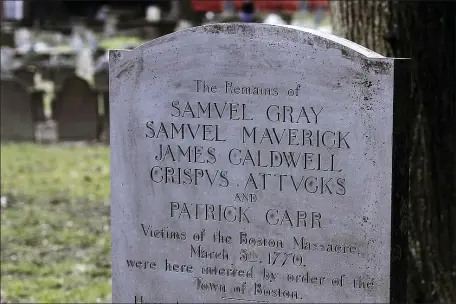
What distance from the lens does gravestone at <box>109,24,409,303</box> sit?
14.9 feet

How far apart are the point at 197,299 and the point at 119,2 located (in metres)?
34.2

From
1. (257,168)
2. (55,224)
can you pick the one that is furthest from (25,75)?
(257,168)

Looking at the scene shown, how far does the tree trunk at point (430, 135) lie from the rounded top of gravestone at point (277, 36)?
1541 mm

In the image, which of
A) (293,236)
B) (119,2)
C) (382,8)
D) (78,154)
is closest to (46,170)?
(78,154)

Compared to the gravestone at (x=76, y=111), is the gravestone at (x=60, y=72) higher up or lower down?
higher up

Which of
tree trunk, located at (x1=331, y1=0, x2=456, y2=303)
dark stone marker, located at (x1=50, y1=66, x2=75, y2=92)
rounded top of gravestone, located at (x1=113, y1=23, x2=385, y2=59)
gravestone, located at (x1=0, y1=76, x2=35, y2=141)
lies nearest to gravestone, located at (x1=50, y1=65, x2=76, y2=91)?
dark stone marker, located at (x1=50, y1=66, x2=75, y2=92)

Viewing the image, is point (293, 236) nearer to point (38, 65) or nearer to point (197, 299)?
point (197, 299)

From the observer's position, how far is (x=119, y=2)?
126 ft

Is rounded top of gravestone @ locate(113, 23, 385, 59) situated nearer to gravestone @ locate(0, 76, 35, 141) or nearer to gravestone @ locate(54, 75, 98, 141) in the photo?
gravestone @ locate(54, 75, 98, 141)

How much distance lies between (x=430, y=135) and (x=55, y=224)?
157 inches

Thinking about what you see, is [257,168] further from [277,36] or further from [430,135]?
[430,135]

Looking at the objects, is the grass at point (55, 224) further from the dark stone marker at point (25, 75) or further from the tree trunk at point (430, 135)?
the dark stone marker at point (25, 75)

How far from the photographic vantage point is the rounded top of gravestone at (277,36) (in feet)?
14.9

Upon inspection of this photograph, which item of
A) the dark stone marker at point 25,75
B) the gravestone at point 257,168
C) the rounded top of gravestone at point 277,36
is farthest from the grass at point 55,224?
the dark stone marker at point 25,75
